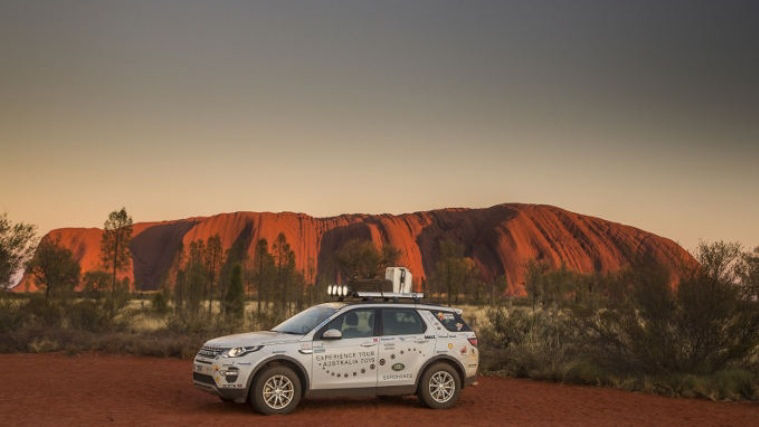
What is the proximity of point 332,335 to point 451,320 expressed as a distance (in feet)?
7.99

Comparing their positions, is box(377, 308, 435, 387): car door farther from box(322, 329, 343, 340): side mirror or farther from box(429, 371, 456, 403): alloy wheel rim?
box(322, 329, 343, 340): side mirror

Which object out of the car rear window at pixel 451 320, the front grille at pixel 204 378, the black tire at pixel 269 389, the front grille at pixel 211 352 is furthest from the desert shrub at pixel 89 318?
the car rear window at pixel 451 320

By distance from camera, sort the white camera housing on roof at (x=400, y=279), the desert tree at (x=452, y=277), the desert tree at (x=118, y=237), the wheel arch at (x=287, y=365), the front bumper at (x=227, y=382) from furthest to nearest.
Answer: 1. the desert tree at (x=452, y=277)
2. the desert tree at (x=118, y=237)
3. the white camera housing on roof at (x=400, y=279)
4. the wheel arch at (x=287, y=365)
5. the front bumper at (x=227, y=382)

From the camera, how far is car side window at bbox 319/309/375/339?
11.9 meters

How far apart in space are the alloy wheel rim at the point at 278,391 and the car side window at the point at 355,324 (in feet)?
3.64

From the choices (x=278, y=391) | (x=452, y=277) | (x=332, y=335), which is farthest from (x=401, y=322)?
(x=452, y=277)

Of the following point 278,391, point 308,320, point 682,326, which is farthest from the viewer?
point 682,326

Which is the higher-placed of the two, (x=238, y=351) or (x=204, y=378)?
(x=238, y=351)

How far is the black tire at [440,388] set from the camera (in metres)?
12.2

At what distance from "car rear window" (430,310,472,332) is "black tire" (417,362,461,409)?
0.68 metres

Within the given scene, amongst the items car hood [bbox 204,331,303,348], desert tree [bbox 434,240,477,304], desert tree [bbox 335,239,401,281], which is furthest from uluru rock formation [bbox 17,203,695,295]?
car hood [bbox 204,331,303,348]

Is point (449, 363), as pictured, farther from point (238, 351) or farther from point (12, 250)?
point (12, 250)

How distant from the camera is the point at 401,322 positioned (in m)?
12.4

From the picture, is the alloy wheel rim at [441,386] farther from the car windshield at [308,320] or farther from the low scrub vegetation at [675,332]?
the low scrub vegetation at [675,332]
